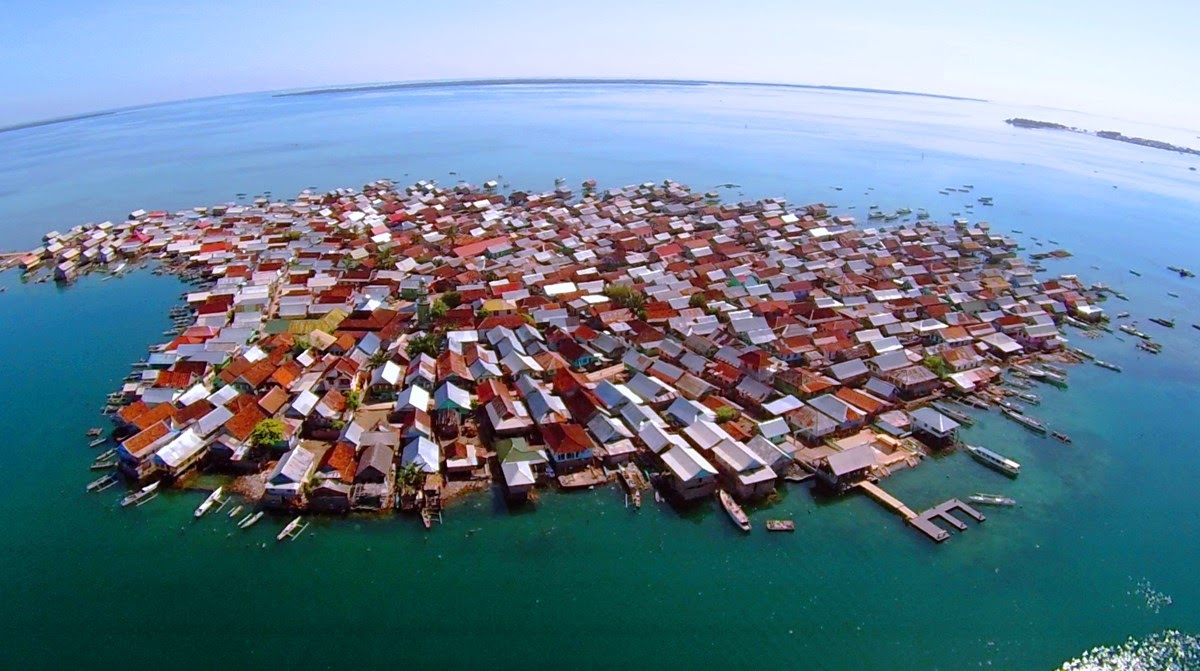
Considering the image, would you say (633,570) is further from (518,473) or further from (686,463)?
(518,473)

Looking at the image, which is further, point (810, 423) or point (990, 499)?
point (810, 423)

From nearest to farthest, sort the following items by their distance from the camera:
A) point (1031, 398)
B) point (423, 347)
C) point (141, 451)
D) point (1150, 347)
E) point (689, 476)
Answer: point (689, 476)
point (141, 451)
point (1031, 398)
point (423, 347)
point (1150, 347)

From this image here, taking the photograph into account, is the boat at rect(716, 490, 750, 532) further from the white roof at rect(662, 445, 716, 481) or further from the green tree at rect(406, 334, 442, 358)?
the green tree at rect(406, 334, 442, 358)

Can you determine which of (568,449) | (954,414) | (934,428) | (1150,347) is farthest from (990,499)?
(1150,347)

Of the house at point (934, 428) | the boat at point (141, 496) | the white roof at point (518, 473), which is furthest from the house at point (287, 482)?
the house at point (934, 428)

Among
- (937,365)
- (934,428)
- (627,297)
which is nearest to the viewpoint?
(934,428)

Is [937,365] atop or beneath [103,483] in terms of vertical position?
atop

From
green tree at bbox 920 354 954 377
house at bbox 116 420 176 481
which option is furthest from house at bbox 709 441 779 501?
house at bbox 116 420 176 481
